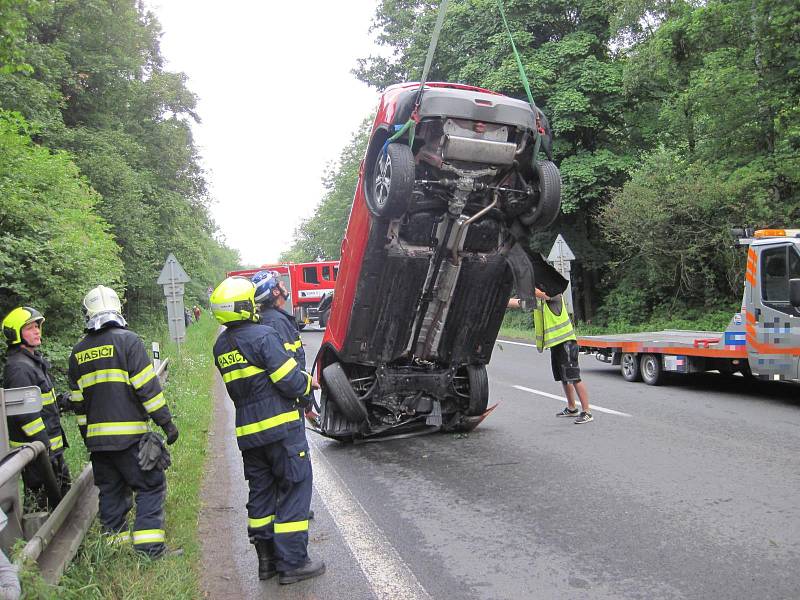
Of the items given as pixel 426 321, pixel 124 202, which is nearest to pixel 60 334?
pixel 426 321

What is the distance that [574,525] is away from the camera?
4.52 meters

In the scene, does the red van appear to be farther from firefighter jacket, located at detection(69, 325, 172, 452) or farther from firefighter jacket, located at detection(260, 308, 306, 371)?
firefighter jacket, located at detection(69, 325, 172, 452)

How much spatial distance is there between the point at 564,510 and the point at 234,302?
2.76 m

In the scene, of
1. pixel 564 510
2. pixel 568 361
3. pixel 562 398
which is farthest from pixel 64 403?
pixel 562 398

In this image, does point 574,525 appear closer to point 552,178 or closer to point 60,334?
point 552,178

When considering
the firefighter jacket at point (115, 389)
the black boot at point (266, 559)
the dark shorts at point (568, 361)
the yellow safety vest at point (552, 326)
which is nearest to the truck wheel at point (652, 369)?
the dark shorts at point (568, 361)

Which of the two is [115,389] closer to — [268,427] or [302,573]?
[268,427]

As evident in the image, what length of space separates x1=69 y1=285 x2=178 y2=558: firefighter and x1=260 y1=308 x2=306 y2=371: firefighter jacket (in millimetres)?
818

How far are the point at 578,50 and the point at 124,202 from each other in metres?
14.4

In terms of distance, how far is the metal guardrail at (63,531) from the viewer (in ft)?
11.1

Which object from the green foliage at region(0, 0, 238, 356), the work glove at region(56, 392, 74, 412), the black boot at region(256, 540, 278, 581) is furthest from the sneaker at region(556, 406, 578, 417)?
the green foliage at region(0, 0, 238, 356)

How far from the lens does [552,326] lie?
7926 mm

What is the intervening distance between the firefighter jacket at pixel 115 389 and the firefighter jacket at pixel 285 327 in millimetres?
819

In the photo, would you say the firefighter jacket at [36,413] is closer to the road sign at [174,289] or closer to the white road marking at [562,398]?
the white road marking at [562,398]
